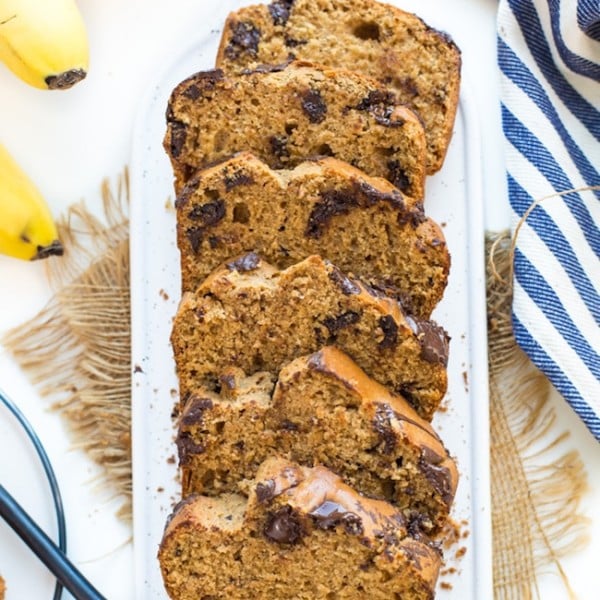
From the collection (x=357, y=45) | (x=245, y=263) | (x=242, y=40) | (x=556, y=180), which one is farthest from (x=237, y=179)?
(x=556, y=180)

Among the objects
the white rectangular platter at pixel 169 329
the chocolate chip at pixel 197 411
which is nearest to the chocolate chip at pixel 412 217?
the white rectangular platter at pixel 169 329

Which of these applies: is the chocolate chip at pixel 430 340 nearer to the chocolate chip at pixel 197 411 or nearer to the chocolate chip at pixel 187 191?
the chocolate chip at pixel 197 411

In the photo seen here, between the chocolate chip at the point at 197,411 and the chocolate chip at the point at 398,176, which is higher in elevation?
the chocolate chip at the point at 398,176

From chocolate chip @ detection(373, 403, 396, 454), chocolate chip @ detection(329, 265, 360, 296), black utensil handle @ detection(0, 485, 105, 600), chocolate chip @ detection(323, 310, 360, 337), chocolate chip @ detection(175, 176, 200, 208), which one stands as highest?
chocolate chip @ detection(175, 176, 200, 208)

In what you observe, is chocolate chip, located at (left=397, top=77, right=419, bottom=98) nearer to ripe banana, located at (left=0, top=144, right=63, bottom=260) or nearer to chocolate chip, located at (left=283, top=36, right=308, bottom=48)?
chocolate chip, located at (left=283, top=36, right=308, bottom=48)

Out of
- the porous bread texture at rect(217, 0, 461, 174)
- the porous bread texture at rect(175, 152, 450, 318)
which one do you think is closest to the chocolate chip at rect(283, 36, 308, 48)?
the porous bread texture at rect(217, 0, 461, 174)

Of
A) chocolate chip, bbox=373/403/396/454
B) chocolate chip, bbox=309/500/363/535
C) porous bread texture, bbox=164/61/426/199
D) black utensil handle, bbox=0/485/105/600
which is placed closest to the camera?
chocolate chip, bbox=309/500/363/535

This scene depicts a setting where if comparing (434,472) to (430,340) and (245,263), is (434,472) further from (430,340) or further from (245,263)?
(245,263)

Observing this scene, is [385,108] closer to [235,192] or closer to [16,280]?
[235,192]
